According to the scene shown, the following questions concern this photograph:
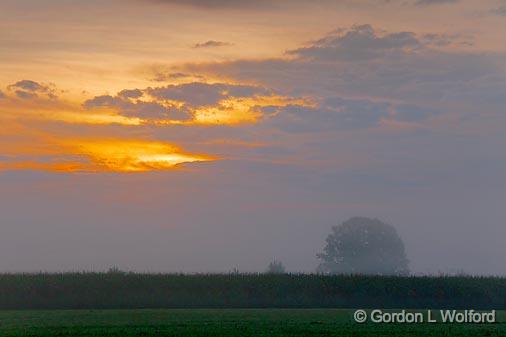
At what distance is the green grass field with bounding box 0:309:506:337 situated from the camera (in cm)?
3806

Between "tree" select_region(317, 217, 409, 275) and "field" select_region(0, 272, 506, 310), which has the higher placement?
"tree" select_region(317, 217, 409, 275)

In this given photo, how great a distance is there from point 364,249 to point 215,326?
12225 centimetres

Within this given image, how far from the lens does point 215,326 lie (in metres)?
Result: 41.7

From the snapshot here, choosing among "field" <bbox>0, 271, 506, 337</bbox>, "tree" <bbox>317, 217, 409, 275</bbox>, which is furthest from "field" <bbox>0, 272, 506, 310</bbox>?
"tree" <bbox>317, 217, 409, 275</bbox>

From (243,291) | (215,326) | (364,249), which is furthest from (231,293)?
(364,249)

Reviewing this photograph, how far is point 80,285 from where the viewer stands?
6731 cm

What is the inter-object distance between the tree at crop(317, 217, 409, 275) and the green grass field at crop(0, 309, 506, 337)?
106 meters

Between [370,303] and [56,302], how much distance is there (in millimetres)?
23769

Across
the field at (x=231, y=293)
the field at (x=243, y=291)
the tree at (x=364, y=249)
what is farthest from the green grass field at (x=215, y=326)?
the tree at (x=364, y=249)

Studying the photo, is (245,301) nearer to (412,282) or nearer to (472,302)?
(412,282)

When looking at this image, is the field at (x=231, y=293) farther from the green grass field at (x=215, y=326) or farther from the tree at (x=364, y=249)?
the tree at (x=364, y=249)

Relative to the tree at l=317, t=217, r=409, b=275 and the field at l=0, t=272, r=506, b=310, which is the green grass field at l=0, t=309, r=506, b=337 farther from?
the tree at l=317, t=217, r=409, b=275

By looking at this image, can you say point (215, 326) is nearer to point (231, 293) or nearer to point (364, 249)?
point (231, 293)

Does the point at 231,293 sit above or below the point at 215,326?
above
